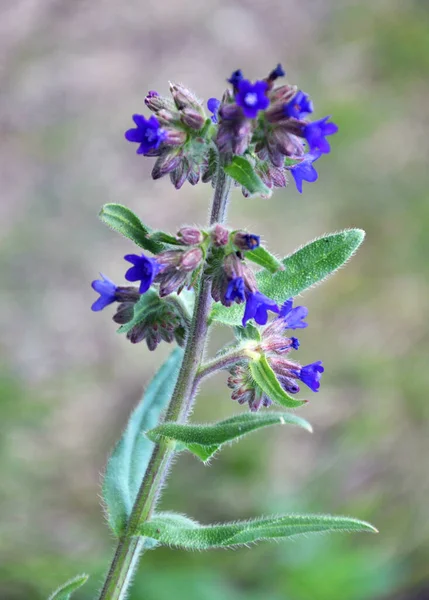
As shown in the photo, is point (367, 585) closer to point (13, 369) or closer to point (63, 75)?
point (13, 369)

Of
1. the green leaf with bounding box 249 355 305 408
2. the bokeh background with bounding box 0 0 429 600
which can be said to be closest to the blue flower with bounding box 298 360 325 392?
the green leaf with bounding box 249 355 305 408

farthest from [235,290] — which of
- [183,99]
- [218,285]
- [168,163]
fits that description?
[183,99]

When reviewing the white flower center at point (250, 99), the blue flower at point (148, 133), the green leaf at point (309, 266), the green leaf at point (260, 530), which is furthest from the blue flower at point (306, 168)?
the green leaf at point (260, 530)

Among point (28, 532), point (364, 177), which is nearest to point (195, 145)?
point (28, 532)

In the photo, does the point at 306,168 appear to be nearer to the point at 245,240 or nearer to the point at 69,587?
the point at 245,240

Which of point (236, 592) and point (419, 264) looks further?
point (419, 264)

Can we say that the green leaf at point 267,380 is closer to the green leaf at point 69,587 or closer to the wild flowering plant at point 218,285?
the wild flowering plant at point 218,285

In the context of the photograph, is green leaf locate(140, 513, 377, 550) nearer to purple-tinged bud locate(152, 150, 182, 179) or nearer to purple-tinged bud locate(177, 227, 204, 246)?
purple-tinged bud locate(177, 227, 204, 246)
